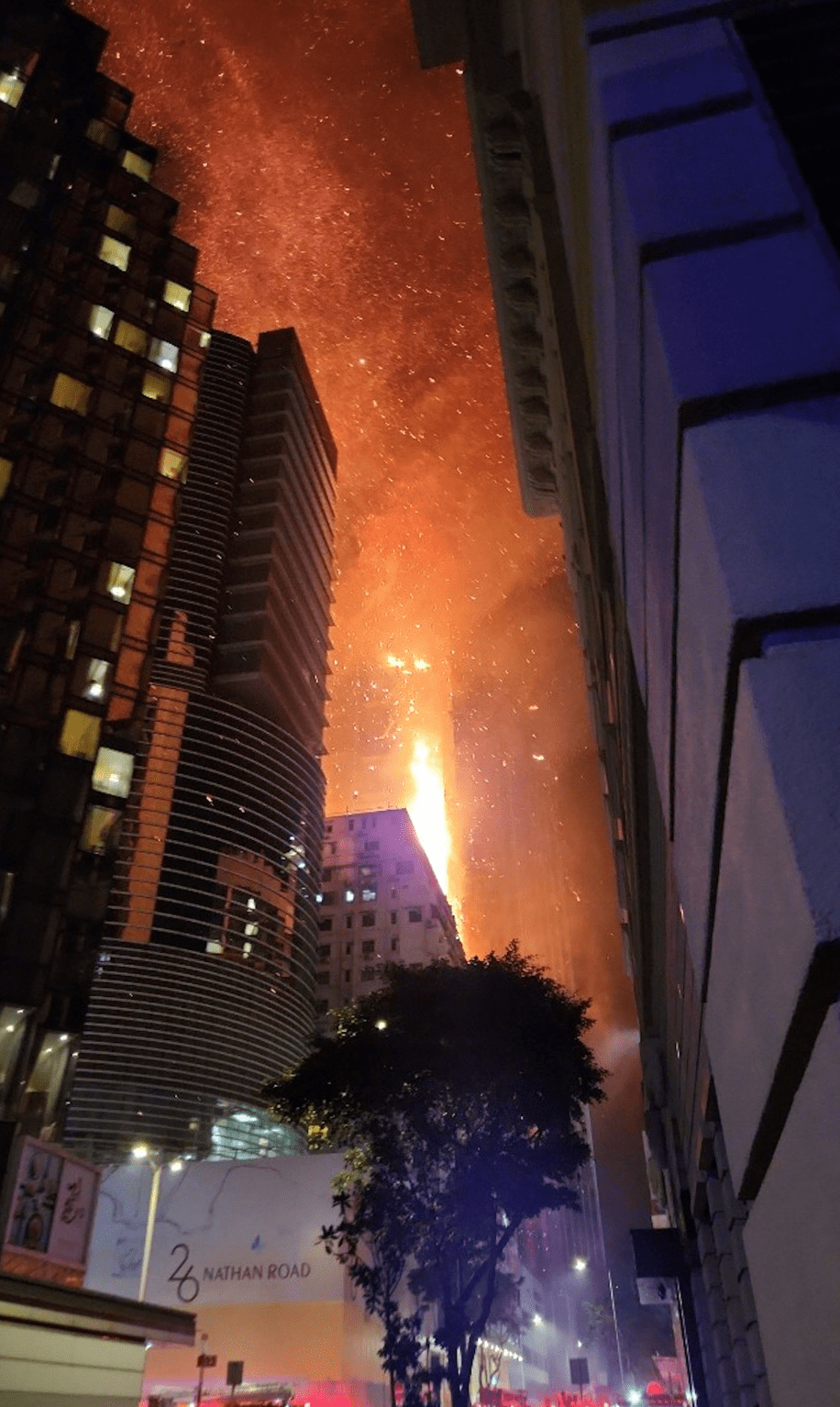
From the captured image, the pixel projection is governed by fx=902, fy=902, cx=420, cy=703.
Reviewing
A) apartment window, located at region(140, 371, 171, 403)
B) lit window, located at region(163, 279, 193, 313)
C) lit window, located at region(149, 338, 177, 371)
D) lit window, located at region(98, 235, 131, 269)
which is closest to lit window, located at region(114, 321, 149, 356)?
lit window, located at region(149, 338, 177, 371)

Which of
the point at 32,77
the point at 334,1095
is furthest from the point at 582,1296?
the point at 32,77

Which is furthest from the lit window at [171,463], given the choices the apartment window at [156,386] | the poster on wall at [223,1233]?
the poster on wall at [223,1233]

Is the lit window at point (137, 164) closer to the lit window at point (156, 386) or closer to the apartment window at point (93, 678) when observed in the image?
Answer: the lit window at point (156, 386)

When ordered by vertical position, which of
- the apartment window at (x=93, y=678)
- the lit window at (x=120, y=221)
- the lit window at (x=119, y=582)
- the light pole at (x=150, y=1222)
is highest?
the lit window at (x=120, y=221)

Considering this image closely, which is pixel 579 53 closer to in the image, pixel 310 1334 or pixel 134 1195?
pixel 310 1334

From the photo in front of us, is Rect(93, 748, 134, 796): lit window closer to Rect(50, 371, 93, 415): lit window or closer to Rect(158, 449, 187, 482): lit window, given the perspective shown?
Rect(158, 449, 187, 482): lit window

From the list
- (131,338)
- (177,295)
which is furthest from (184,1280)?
(177,295)
